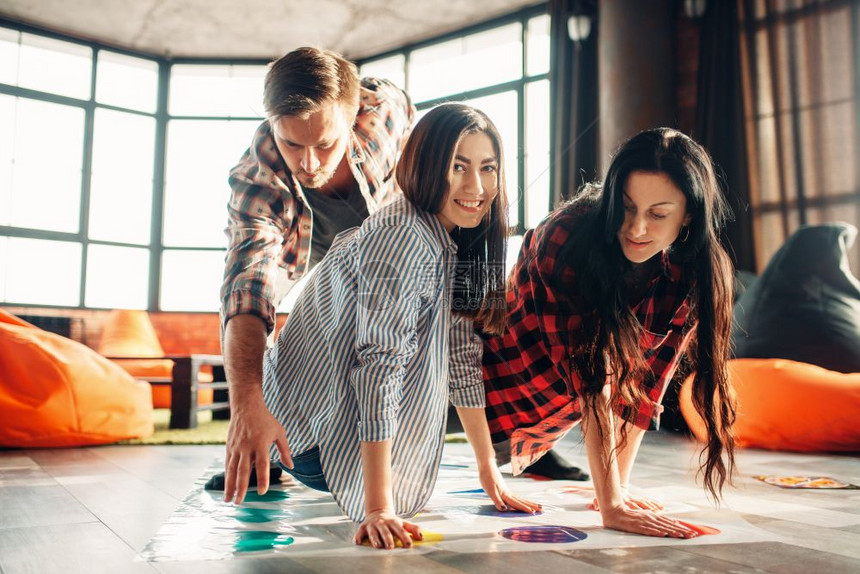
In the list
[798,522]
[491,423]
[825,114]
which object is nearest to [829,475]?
[798,522]

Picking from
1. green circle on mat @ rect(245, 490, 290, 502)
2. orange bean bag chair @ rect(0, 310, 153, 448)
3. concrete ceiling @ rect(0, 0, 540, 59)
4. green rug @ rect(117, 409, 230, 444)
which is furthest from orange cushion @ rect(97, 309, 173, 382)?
green circle on mat @ rect(245, 490, 290, 502)

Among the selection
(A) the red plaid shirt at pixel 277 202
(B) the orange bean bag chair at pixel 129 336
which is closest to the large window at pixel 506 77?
(B) the orange bean bag chair at pixel 129 336

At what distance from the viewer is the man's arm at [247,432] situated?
43.6 inches

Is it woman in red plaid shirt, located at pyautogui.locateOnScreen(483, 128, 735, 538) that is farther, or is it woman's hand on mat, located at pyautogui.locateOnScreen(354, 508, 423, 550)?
woman in red plaid shirt, located at pyautogui.locateOnScreen(483, 128, 735, 538)

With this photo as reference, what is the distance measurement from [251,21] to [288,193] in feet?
15.8

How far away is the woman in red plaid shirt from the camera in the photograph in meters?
1.47

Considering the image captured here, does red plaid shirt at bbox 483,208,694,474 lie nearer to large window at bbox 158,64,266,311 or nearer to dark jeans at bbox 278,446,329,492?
dark jeans at bbox 278,446,329,492

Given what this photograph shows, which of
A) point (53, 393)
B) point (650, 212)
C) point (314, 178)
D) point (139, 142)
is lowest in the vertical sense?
point (53, 393)

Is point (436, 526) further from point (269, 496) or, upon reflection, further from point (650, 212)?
point (650, 212)

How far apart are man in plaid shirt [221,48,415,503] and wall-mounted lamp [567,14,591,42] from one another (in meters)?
2.85

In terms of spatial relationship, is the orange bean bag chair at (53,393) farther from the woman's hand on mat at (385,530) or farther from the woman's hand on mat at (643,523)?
the woman's hand on mat at (643,523)

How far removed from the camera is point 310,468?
4.79ft

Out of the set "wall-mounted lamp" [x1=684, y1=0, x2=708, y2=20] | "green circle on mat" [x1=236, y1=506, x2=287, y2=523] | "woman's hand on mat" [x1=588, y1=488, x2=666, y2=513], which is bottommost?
"green circle on mat" [x1=236, y1=506, x2=287, y2=523]

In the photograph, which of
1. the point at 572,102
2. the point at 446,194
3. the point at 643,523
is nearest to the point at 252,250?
the point at 446,194
